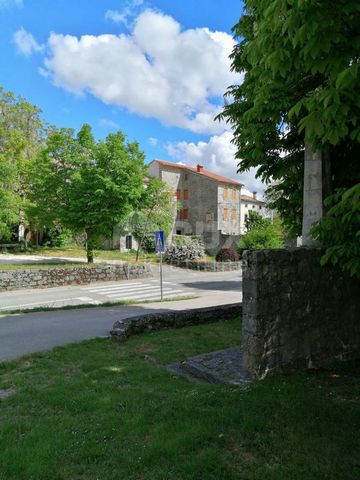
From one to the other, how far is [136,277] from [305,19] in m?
22.8

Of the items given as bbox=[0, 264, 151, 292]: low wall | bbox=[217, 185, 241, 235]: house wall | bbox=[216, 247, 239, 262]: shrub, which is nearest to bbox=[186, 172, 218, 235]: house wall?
bbox=[217, 185, 241, 235]: house wall

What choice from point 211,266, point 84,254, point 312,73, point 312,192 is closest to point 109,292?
point 211,266

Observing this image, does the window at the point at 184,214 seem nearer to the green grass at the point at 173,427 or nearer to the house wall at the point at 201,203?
the house wall at the point at 201,203

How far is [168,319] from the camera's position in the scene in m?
9.48

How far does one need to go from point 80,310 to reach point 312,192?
9454 mm

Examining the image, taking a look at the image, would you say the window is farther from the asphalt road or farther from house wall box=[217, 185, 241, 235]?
the asphalt road

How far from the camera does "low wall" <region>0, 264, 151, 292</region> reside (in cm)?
1905

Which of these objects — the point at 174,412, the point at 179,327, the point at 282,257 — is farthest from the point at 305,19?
the point at 179,327

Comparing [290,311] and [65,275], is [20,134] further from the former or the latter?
[290,311]

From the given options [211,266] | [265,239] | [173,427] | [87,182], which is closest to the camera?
[173,427]

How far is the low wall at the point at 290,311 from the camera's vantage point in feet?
17.6

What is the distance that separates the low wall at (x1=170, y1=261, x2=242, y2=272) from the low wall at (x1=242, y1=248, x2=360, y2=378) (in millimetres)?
25751

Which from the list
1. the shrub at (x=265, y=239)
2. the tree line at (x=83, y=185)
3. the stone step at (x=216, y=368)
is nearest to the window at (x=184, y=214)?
the shrub at (x=265, y=239)

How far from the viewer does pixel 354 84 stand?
2805 millimetres
